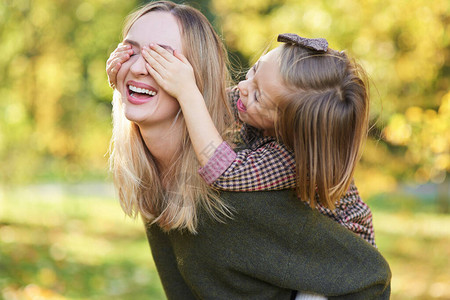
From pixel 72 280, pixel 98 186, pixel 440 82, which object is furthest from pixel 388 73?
pixel 98 186

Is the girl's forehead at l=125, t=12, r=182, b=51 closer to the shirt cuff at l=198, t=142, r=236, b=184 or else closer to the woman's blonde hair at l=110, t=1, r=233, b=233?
the woman's blonde hair at l=110, t=1, r=233, b=233

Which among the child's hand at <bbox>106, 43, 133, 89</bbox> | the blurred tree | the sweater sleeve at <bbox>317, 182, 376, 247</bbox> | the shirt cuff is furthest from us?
the blurred tree

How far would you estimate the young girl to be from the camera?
6.25 ft

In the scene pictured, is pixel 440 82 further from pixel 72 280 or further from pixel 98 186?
pixel 98 186

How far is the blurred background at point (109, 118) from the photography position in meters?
5.28

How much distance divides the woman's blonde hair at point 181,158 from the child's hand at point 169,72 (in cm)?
10

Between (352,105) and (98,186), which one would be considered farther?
(98,186)

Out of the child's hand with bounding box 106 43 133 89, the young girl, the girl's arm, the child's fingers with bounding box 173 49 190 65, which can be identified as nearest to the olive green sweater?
the young girl

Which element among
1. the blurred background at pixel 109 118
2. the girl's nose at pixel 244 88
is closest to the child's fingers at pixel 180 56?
the girl's nose at pixel 244 88

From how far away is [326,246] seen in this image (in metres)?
2.13

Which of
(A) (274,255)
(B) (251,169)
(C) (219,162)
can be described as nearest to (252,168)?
(B) (251,169)

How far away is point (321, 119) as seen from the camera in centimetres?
189

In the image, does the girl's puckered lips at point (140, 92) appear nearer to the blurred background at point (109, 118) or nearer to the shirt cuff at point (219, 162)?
the shirt cuff at point (219, 162)

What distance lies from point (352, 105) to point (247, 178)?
16.6 inches
